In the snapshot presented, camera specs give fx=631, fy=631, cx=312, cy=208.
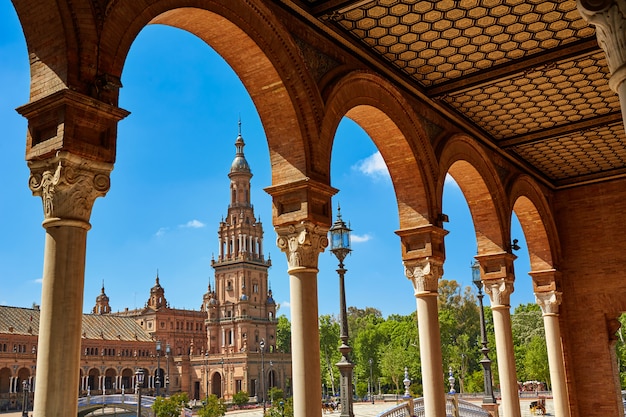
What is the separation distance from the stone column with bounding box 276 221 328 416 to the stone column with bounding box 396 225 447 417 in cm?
308

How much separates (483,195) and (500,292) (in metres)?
2.23

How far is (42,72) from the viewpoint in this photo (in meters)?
5.39

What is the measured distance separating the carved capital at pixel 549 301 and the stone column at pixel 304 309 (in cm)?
955

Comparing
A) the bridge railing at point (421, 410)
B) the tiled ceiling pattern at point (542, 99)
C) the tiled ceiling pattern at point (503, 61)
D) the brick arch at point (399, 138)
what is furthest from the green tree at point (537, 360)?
the brick arch at point (399, 138)

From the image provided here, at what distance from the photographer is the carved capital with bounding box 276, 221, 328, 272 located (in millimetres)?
8078

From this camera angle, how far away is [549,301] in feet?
52.1

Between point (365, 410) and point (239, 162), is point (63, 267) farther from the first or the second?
point (239, 162)

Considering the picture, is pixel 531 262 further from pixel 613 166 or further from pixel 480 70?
pixel 480 70

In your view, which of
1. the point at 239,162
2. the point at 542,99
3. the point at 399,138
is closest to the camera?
the point at 399,138

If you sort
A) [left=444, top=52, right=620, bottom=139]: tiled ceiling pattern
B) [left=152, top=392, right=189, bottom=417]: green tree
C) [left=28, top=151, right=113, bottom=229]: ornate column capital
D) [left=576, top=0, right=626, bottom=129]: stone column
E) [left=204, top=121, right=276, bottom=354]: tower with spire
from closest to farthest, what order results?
[left=576, top=0, right=626, bottom=129]: stone column → [left=28, top=151, right=113, bottom=229]: ornate column capital → [left=444, top=52, right=620, bottom=139]: tiled ceiling pattern → [left=152, top=392, right=189, bottom=417]: green tree → [left=204, top=121, right=276, bottom=354]: tower with spire

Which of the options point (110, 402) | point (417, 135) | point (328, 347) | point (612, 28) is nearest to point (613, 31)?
point (612, 28)

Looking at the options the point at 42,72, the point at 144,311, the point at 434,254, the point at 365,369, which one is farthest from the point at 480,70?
the point at 144,311

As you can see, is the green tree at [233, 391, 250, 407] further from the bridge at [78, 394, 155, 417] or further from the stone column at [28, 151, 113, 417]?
the stone column at [28, 151, 113, 417]

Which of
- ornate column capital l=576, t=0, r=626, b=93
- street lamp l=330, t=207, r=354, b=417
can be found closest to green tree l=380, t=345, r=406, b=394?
street lamp l=330, t=207, r=354, b=417
